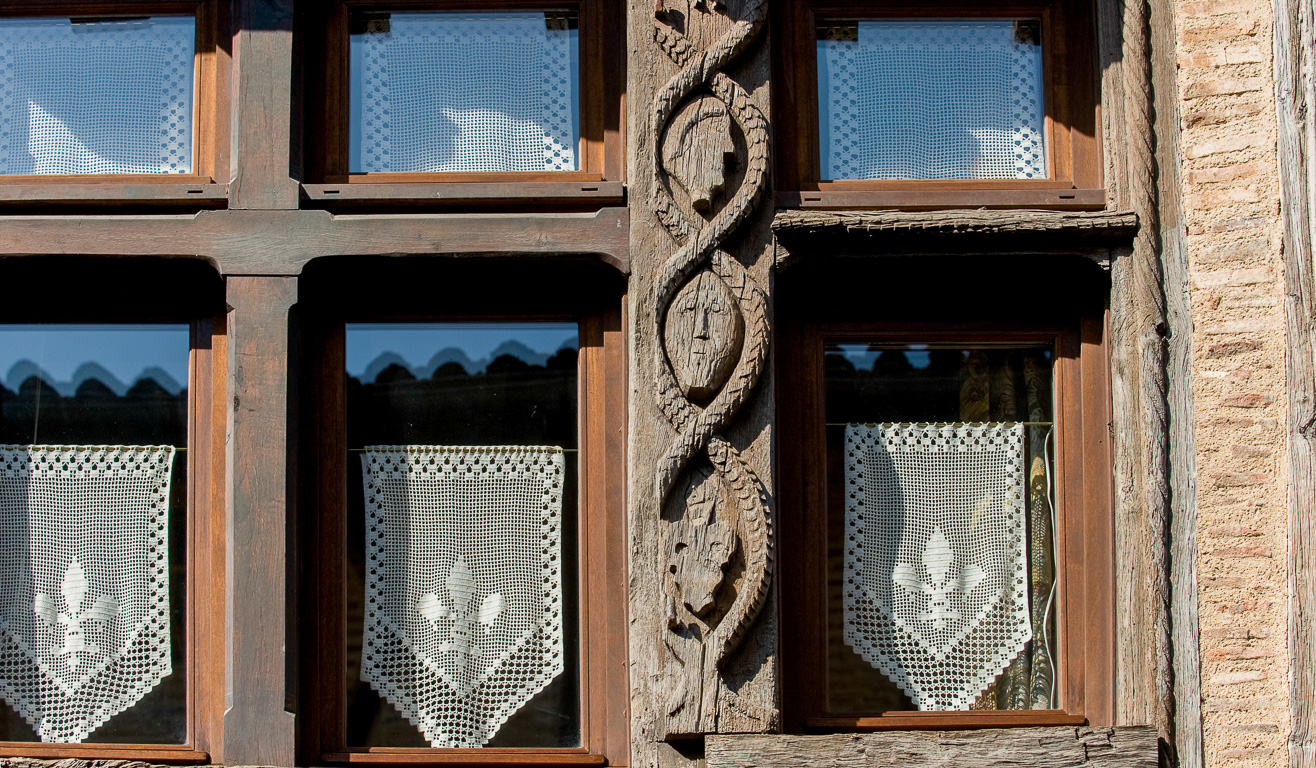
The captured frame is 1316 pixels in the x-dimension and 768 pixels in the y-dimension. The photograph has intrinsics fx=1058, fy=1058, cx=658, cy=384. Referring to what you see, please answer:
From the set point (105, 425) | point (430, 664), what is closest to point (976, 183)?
point (430, 664)

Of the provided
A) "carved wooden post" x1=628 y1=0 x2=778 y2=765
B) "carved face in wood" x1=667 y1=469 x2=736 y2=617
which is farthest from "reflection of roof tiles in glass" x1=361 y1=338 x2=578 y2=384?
"carved face in wood" x1=667 y1=469 x2=736 y2=617

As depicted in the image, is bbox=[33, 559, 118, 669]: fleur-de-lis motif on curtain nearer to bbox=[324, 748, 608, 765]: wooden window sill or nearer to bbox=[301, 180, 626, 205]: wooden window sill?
bbox=[324, 748, 608, 765]: wooden window sill

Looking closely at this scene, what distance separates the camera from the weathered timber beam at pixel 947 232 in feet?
8.79

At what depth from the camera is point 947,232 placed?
269 cm

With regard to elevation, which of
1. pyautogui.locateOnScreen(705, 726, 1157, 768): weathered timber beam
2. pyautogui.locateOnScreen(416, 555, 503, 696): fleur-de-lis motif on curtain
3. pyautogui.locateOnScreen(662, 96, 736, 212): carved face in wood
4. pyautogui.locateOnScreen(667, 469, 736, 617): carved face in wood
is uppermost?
pyautogui.locateOnScreen(662, 96, 736, 212): carved face in wood

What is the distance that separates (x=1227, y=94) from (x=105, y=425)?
3075 mm

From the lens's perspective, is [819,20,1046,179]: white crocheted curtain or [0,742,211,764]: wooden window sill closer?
[0,742,211,764]: wooden window sill

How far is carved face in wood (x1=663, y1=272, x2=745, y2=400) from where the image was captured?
8.61 feet

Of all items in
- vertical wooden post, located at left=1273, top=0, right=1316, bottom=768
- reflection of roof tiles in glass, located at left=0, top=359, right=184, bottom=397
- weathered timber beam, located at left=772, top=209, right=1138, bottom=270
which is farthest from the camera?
reflection of roof tiles in glass, located at left=0, top=359, right=184, bottom=397

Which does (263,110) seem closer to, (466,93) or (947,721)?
(466,93)

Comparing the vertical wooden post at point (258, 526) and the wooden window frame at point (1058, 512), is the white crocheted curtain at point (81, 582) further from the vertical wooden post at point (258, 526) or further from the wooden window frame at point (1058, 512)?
the wooden window frame at point (1058, 512)

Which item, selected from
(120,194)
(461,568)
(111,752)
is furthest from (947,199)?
(111,752)

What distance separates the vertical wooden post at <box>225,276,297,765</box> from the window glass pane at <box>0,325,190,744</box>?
0.27 metres

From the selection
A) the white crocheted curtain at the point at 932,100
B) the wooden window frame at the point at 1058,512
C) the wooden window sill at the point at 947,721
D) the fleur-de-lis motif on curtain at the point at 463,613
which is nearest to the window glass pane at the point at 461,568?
the fleur-de-lis motif on curtain at the point at 463,613
